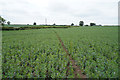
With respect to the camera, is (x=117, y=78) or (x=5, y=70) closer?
(x=117, y=78)

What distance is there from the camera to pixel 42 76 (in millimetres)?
4336

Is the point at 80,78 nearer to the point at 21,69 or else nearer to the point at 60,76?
the point at 60,76

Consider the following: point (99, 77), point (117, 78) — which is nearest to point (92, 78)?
point (99, 77)

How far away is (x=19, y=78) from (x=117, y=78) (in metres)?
5.48

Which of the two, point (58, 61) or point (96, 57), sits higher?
point (96, 57)

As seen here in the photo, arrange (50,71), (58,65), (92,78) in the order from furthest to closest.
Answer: (58,65) < (50,71) < (92,78)

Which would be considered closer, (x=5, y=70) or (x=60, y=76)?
(x=60, y=76)

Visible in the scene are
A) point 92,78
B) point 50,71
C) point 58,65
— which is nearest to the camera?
point 92,78

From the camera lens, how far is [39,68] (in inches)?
193

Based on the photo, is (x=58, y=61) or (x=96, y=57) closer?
(x=58, y=61)

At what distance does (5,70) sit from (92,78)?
5471 millimetres

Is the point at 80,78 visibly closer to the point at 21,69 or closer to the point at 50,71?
the point at 50,71

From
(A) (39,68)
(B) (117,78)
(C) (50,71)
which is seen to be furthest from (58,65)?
(B) (117,78)

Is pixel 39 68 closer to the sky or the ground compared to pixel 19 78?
closer to the sky
